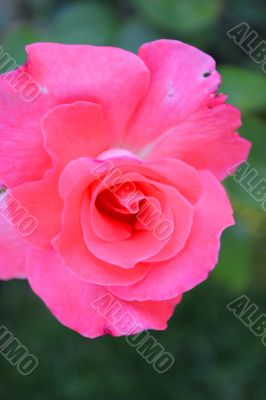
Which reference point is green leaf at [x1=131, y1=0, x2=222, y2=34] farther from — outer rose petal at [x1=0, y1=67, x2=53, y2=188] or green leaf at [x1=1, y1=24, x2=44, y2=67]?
outer rose petal at [x1=0, y1=67, x2=53, y2=188]

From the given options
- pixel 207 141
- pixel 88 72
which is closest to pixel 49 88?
pixel 88 72

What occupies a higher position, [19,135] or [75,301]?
[19,135]

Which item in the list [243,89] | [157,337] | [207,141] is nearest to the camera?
[207,141]

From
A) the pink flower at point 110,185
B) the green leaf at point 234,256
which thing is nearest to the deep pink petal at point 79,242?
the pink flower at point 110,185

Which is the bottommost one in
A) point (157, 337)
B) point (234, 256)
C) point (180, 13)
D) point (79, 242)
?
point (157, 337)

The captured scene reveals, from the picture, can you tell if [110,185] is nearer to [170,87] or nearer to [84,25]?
[170,87]
